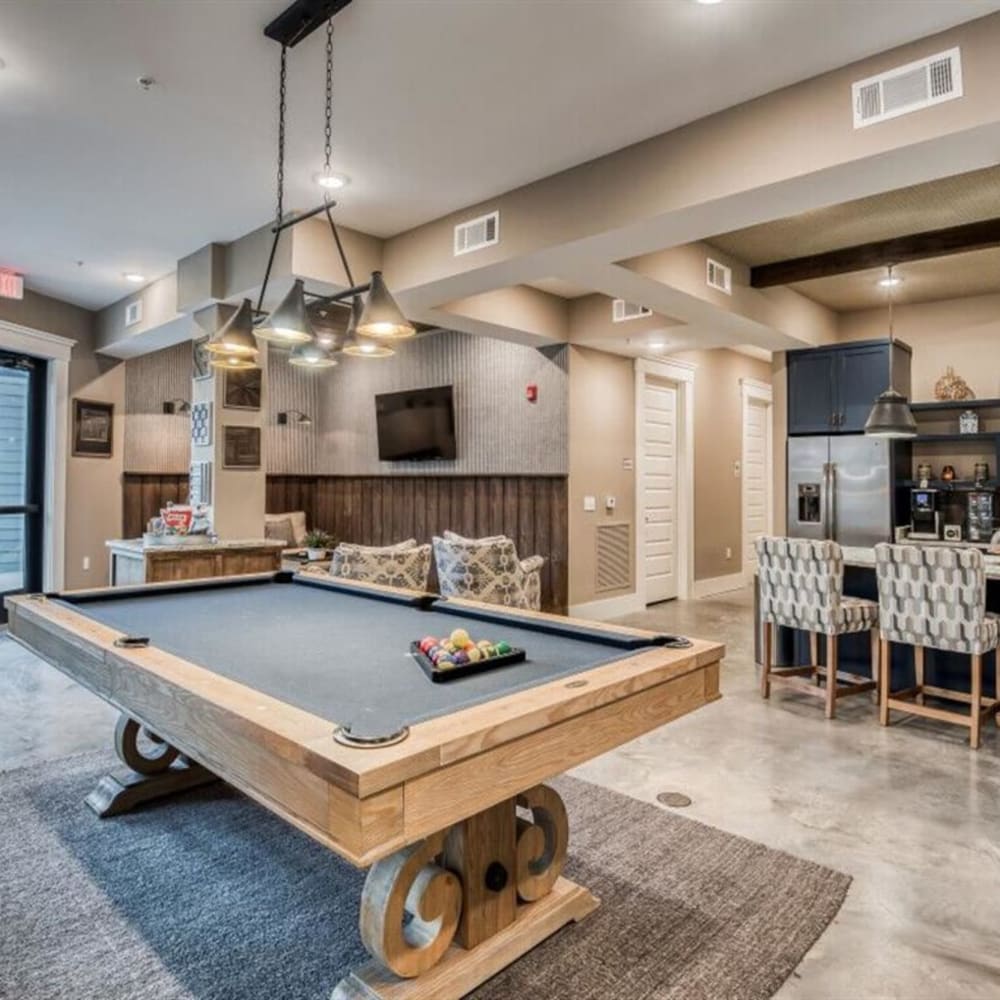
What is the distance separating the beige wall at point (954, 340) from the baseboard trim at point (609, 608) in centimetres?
339

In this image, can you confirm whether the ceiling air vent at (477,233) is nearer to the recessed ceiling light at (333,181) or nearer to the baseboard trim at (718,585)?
the recessed ceiling light at (333,181)

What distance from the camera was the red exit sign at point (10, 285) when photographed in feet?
19.3

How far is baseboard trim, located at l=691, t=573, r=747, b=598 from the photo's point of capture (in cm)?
834

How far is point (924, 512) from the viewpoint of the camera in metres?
6.69

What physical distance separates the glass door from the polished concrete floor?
218 centimetres

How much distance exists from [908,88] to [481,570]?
346 centimetres

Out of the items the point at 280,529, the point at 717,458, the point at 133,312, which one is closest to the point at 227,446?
the point at 133,312

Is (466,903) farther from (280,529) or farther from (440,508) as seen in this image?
(280,529)

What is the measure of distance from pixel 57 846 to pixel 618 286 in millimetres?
4287

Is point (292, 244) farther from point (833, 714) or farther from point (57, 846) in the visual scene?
point (833, 714)

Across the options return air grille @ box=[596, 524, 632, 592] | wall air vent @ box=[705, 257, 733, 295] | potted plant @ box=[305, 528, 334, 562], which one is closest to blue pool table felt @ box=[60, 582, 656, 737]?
wall air vent @ box=[705, 257, 733, 295]

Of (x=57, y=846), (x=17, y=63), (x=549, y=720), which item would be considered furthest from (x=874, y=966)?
(x=17, y=63)

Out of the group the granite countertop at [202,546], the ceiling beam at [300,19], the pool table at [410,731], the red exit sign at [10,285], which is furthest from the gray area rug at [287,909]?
the red exit sign at [10,285]

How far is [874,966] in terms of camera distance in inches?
77.0
